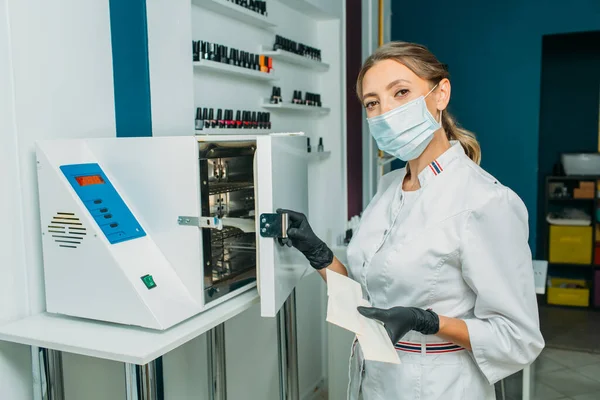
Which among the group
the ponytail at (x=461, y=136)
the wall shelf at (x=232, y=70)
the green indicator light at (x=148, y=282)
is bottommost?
the green indicator light at (x=148, y=282)

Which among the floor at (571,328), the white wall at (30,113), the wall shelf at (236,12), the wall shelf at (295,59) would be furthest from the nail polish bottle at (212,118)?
the floor at (571,328)

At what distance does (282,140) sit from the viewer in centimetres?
151

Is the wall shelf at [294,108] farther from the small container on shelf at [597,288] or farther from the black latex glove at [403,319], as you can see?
the small container on shelf at [597,288]

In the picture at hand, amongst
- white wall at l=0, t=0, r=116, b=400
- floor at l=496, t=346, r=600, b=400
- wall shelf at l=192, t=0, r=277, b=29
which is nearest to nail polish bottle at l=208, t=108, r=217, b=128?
wall shelf at l=192, t=0, r=277, b=29

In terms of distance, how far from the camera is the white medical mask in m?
1.43

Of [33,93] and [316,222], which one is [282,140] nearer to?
[33,93]

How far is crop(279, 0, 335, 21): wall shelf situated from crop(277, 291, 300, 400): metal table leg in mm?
1786

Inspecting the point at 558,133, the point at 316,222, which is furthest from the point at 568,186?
the point at 316,222

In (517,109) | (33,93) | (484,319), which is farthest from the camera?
(517,109)

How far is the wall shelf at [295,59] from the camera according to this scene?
2.83m

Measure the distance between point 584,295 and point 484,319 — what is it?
410 centimetres

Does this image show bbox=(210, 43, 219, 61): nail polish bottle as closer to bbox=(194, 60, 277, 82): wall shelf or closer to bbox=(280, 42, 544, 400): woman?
bbox=(194, 60, 277, 82): wall shelf

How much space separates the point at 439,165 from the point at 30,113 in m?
1.15

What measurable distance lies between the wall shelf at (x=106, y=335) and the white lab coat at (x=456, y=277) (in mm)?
452
